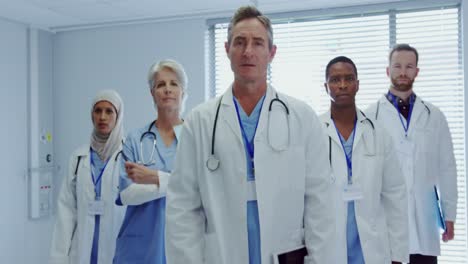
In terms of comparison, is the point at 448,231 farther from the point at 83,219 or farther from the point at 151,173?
the point at 83,219

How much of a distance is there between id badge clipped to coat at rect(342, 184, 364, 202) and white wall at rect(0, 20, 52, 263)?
3.24 metres

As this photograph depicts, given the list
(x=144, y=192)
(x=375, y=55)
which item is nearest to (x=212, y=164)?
(x=144, y=192)

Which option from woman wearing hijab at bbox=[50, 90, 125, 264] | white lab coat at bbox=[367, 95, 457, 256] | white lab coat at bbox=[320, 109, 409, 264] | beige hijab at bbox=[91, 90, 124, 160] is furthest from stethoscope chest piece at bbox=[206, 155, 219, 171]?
white lab coat at bbox=[367, 95, 457, 256]

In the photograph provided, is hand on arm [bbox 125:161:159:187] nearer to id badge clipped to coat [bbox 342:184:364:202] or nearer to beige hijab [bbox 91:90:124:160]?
beige hijab [bbox 91:90:124:160]

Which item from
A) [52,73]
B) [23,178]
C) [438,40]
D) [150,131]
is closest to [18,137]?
[23,178]

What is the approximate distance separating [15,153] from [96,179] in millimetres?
2203

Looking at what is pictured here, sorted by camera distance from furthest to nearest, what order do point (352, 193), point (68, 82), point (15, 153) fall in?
point (68, 82) < point (15, 153) < point (352, 193)

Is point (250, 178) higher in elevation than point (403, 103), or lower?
lower

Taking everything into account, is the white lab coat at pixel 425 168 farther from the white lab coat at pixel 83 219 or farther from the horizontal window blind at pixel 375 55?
the white lab coat at pixel 83 219

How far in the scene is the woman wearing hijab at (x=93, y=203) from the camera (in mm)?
2236

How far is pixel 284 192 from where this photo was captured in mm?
1435

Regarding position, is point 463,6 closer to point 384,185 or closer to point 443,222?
point 443,222

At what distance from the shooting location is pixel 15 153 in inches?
162

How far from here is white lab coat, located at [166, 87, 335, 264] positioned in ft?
4.63
